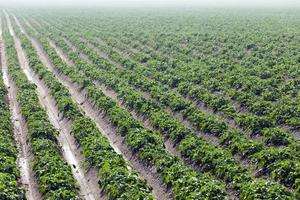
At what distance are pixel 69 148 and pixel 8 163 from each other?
408 cm

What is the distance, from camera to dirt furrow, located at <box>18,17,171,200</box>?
56.0 feet

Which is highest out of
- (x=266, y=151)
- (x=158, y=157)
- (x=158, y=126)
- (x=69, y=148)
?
(x=266, y=151)

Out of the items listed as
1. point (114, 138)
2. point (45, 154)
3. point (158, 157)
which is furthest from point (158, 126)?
point (45, 154)

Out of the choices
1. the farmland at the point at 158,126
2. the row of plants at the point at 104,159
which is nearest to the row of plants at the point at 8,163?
the farmland at the point at 158,126

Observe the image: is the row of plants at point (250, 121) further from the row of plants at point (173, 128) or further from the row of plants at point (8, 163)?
the row of plants at point (8, 163)

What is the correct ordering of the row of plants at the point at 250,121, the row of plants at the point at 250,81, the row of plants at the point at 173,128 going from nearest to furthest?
the row of plants at the point at 173,128 < the row of plants at the point at 250,121 < the row of plants at the point at 250,81

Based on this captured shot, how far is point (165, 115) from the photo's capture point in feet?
75.3

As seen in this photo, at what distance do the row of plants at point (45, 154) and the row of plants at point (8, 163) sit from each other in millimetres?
779

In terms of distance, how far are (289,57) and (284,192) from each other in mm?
20161

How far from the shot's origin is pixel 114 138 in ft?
73.0

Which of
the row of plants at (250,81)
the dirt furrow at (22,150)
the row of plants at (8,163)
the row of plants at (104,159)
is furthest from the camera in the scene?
the row of plants at (250,81)

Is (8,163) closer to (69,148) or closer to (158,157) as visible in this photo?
(69,148)

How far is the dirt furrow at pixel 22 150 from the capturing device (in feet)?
56.6

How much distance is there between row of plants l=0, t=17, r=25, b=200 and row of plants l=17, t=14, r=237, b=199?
5007 millimetres
